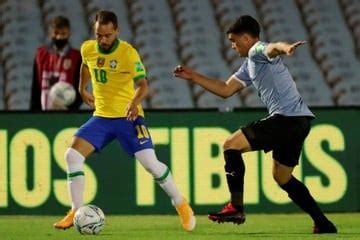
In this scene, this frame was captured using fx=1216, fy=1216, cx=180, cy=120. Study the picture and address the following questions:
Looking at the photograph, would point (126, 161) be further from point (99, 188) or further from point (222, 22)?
point (222, 22)

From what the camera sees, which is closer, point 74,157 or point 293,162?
point 293,162

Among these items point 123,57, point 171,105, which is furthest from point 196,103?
point 123,57

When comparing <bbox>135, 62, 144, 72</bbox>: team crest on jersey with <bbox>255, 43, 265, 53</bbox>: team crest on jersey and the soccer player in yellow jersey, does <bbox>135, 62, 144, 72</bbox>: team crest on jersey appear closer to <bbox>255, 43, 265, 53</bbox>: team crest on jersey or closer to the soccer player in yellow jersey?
the soccer player in yellow jersey

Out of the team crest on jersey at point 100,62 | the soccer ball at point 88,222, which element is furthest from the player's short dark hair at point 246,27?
the soccer ball at point 88,222

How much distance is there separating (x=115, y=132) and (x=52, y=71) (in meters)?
2.52

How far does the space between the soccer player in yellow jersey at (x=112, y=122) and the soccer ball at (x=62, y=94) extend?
2204mm

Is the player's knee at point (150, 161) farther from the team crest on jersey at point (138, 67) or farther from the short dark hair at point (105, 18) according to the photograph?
the short dark hair at point (105, 18)

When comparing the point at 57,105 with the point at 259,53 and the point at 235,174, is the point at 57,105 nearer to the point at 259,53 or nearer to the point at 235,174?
the point at 235,174

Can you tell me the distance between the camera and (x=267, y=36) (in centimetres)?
1587

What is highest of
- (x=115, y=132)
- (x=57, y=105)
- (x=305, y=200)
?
(x=57, y=105)

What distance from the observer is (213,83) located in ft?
28.9

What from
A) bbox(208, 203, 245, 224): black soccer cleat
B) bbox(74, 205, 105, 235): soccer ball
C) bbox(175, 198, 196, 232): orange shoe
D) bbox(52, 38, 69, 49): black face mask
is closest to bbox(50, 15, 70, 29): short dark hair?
bbox(52, 38, 69, 49): black face mask

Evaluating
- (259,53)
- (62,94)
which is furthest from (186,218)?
(62,94)

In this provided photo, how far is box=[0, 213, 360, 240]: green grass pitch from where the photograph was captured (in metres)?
8.69
